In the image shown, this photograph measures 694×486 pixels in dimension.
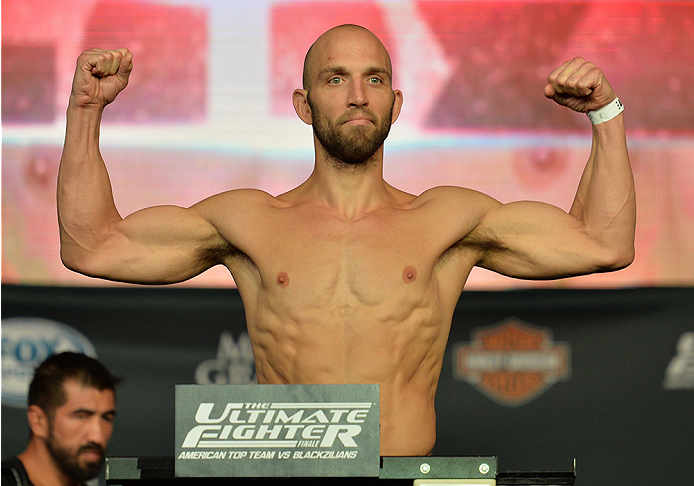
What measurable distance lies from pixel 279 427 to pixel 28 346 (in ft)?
7.44

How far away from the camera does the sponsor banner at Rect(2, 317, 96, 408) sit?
384 cm

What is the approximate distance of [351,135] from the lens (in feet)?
8.72

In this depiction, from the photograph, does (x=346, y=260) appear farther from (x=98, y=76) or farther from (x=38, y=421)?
(x=38, y=421)

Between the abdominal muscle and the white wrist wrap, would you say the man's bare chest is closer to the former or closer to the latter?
the abdominal muscle

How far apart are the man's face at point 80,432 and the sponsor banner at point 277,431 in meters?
1.96

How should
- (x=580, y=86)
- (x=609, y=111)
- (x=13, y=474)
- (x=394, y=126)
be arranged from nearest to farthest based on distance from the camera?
(x=580, y=86) < (x=609, y=111) < (x=13, y=474) < (x=394, y=126)

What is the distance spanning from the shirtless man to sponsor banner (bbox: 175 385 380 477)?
0.66 m

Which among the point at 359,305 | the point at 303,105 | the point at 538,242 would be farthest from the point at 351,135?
the point at 538,242

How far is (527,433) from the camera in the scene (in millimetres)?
3861

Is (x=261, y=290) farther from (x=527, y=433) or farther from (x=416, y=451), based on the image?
(x=527, y=433)

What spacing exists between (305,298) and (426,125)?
1.76 meters

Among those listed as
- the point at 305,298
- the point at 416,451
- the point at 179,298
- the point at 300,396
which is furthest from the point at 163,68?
the point at 300,396

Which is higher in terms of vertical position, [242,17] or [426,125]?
[242,17]

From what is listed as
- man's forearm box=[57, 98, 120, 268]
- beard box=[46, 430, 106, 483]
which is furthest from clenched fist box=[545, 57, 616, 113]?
beard box=[46, 430, 106, 483]
